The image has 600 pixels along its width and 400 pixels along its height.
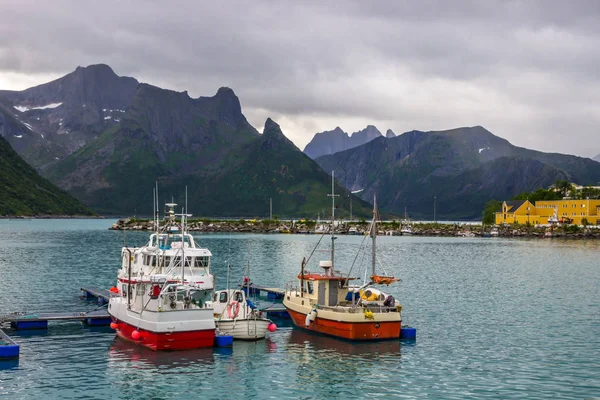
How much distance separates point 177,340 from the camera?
40.9m

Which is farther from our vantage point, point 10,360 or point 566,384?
point 10,360

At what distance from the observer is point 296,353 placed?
4281 centimetres

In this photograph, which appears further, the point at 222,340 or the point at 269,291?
the point at 269,291

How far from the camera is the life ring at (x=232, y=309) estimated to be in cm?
4556

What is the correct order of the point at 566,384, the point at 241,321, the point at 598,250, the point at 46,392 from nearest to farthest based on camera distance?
the point at 46,392, the point at 566,384, the point at 241,321, the point at 598,250

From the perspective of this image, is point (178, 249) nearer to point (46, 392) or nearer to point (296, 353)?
point (296, 353)

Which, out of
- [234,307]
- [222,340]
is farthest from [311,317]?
[222,340]

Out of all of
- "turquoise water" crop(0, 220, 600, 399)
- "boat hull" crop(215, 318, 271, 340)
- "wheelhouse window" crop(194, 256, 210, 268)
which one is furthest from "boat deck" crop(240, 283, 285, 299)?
"boat hull" crop(215, 318, 271, 340)

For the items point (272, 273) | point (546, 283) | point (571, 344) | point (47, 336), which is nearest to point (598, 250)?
point (546, 283)

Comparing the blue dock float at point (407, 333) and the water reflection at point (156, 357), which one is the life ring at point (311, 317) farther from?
the water reflection at point (156, 357)

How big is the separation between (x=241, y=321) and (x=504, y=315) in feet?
88.1

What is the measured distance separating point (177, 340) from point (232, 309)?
5.87 meters

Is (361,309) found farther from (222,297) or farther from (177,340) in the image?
(177,340)

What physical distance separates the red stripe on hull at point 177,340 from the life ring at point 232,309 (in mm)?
3736
